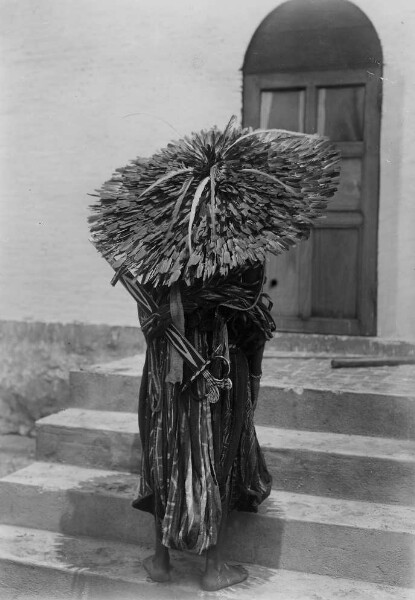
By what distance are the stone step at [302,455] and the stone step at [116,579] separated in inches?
19.3

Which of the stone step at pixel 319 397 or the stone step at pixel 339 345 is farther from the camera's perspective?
the stone step at pixel 339 345

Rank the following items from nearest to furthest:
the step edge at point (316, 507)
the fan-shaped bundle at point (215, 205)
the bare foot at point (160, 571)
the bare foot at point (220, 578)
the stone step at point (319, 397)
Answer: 1. the fan-shaped bundle at point (215, 205)
2. the bare foot at point (220, 578)
3. the bare foot at point (160, 571)
4. the step edge at point (316, 507)
5. the stone step at point (319, 397)

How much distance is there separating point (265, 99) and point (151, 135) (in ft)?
2.90

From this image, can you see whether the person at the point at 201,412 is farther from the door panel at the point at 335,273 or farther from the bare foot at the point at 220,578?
the door panel at the point at 335,273

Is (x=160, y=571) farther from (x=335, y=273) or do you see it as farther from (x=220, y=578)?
(x=335, y=273)

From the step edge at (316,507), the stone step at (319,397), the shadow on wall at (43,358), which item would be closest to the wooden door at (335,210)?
the stone step at (319,397)

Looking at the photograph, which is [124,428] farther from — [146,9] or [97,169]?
[146,9]

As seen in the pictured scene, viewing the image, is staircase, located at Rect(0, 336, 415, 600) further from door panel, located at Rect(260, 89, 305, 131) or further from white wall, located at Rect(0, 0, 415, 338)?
door panel, located at Rect(260, 89, 305, 131)

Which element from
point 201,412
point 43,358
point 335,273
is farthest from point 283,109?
point 201,412

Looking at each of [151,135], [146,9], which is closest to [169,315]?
[151,135]

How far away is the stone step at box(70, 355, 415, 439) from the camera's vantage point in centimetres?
409

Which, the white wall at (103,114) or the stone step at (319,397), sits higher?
the white wall at (103,114)

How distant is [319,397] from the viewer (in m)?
4.18

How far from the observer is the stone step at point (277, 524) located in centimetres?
341
